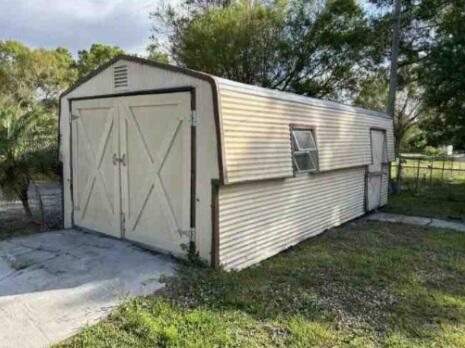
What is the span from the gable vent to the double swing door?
7.5 inches

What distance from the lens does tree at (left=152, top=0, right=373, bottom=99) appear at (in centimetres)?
1357

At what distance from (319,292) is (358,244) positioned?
2.00 metres

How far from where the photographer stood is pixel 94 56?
80.7 ft

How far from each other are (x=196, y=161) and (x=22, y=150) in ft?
9.97

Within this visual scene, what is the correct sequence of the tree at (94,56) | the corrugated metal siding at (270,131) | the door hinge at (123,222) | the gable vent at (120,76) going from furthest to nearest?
the tree at (94,56) → the door hinge at (123,222) → the gable vent at (120,76) → the corrugated metal siding at (270,131)

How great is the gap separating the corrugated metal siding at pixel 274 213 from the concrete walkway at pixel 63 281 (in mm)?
793

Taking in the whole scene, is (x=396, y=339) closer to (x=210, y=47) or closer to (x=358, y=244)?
(x=358, y=244)

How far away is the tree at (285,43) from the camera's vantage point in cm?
1357

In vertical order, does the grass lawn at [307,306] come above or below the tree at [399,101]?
below

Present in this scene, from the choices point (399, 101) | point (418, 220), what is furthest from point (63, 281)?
point (399, 101)

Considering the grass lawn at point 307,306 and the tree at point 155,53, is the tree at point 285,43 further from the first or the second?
the grass lawn at point 307,306

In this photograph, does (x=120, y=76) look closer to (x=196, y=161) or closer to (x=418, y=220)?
(x=196, y=161)

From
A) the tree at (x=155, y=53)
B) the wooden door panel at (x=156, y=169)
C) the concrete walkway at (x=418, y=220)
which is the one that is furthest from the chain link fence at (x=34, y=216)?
the tree at (x=155, y=53)

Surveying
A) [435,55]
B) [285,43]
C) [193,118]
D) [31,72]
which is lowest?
[193,118]
